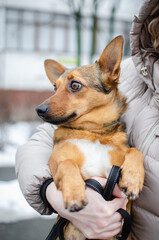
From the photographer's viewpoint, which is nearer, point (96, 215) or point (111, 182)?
point (96, 215)

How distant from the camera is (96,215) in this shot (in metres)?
1.55

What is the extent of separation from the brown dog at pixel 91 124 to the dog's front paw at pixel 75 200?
4.2 inches

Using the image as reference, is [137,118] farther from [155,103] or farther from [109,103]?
[109,103]

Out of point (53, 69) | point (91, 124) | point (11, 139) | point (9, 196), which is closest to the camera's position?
point (91, 124)

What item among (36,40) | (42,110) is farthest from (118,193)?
(36,40)

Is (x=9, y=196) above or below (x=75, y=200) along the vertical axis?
below

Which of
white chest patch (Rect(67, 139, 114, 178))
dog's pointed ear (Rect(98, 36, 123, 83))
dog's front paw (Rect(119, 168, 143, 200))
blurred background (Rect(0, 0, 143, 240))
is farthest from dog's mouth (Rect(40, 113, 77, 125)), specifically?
blurred background (Rect(0, 0, 143, 240))

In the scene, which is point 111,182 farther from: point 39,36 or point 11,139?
point 39,36

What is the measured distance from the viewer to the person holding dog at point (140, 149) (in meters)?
1.59

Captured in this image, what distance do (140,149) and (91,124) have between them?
18.6 inches

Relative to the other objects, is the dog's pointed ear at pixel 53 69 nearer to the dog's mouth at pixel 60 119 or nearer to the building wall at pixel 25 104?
the dog's mouth at pixel 60 119

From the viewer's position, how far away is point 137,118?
6.73 feet

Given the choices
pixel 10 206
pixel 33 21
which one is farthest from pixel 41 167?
pixel 33 21

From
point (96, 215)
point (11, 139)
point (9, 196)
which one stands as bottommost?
point (11, 139)
